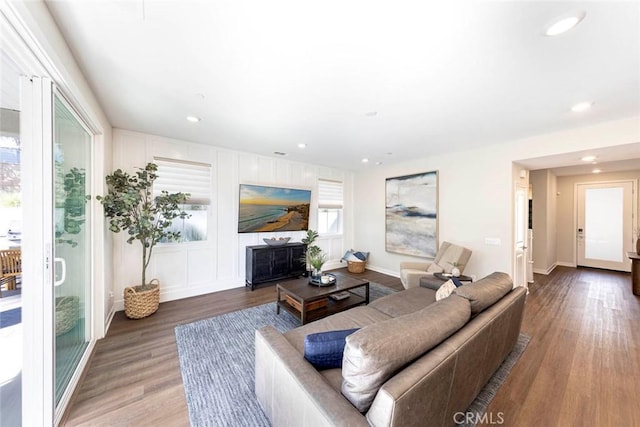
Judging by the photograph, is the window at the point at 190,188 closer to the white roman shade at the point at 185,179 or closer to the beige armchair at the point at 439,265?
the white roman shade at the point at 185,179

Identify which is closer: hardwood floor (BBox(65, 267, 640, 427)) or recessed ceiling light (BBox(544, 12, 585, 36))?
recessed ceiling light (BBox(544, 12, 585, 36))

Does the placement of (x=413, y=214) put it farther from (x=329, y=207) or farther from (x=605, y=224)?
(x=605, y=224)

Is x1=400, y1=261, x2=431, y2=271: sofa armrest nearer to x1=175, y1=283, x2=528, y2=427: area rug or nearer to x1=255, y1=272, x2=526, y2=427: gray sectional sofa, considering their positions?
x1=175, y1=283, x2=528, y2=427: area rug

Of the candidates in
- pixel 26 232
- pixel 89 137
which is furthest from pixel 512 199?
pixel 89 137

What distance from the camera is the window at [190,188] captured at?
3740 millimetres

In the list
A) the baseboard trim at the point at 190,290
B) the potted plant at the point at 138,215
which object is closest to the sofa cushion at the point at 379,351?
the potted plant at the point at 138,215

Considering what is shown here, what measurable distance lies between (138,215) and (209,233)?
3.86ft

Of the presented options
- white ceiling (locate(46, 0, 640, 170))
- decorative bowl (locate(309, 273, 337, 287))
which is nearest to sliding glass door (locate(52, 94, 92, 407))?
white ceiling (locate(46, 0, 640, 170))

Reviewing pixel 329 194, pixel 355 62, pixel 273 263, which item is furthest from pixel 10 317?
pixel 329 194

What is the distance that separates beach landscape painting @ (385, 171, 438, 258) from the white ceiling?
5.74 feet

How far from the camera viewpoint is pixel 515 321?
2211 millimetres

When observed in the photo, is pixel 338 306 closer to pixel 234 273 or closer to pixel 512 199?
pixel 234 273

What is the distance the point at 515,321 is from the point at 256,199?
4.13 m

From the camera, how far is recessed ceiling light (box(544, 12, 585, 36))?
1.34 meters
